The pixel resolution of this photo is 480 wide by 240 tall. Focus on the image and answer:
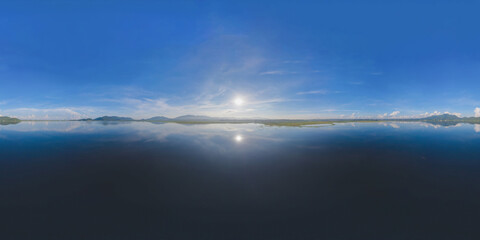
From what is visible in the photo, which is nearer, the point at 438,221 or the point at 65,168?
the point at 438,221

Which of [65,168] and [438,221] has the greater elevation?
[65,168]

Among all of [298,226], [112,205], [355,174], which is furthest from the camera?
[355,174]

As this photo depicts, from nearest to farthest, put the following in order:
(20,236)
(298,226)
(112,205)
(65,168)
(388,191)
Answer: (20,236), (298,226), (112,205), (388,191), (65,168)

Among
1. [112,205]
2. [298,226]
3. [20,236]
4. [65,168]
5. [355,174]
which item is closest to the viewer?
[20,236]

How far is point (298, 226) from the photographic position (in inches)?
325

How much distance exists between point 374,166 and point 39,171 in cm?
3554

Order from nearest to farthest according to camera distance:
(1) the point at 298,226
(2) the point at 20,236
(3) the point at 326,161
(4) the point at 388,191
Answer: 1. (2) the point at 20,236
2. (1) the point at 298,226
3. (4) the point at 388,191
4. (3) the point at 326,161

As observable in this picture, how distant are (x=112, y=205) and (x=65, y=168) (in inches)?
487

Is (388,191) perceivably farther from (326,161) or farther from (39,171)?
(39,171)

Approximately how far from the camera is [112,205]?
9969mm

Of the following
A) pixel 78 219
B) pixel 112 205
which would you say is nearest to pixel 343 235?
pixel 112 205

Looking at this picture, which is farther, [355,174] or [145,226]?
[355,174]

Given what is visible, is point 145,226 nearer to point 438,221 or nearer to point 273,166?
point 273,166

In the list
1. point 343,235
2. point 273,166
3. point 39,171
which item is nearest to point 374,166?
point 273,166
